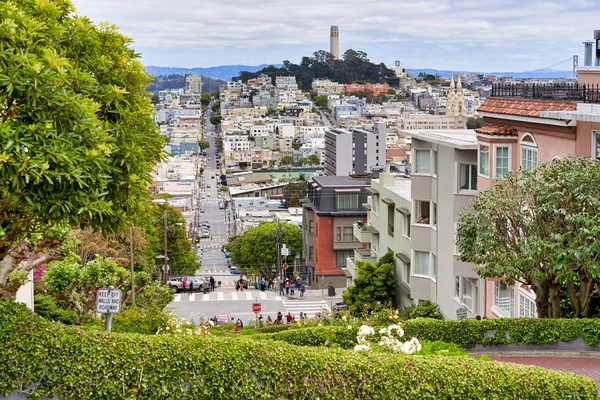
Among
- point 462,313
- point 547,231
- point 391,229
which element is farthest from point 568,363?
point 391,229

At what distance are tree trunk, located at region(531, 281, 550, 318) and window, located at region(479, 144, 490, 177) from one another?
18.3ft

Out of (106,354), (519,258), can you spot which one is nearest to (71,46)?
(106,354)

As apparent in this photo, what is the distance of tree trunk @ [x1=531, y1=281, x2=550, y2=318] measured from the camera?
45.5 feet

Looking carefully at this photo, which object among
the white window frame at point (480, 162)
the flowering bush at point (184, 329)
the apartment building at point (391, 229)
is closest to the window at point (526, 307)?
the white window frame at point (480, 162)

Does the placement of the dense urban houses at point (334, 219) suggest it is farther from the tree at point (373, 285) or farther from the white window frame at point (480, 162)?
the white window frame at point (480, 162)

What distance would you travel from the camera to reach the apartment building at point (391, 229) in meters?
26.7

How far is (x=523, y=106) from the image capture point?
18.2 m

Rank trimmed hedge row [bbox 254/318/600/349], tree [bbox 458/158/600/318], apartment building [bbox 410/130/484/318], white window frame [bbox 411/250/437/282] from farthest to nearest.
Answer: white window frame [bbox 411/250/437/282]
apartment building [bbox 410/130/484/318]
trimmed hedge row [bbox 254/318/600/349]
tree [bbox 458/158/600/318]

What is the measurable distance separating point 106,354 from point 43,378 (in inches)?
21.3

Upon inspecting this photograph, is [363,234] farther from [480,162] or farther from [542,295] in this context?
[542,295]

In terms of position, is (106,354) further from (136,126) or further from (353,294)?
(353,294)

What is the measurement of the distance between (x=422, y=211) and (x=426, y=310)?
109 inches

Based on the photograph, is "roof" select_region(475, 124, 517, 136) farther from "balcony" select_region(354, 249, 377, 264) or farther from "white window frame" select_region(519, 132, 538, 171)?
"balcony" select_region(354, 249, 377, 264)

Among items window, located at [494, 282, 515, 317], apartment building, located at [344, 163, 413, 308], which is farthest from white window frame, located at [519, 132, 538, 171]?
apartment building, located at [344, 163, 413, 308]
